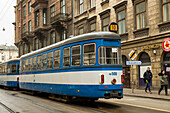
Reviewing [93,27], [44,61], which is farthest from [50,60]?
[93,27]

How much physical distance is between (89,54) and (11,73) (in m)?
14.6

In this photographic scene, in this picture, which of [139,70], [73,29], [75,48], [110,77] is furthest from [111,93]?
[73,29]

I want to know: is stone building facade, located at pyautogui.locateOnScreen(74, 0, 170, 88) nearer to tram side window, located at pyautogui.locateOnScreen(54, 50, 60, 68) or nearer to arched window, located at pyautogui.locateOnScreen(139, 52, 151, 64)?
arched window, located at pyautogui.locateOnScreen(139, 52, 151, 64)

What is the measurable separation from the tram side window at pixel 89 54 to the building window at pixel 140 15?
11.3 m

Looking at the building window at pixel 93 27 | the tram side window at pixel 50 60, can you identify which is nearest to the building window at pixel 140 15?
the building window at pixel 93 27

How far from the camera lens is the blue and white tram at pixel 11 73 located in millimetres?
22000

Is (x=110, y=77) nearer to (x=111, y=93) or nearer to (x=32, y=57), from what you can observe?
(x=111, y=93)

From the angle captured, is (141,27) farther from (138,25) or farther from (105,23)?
(105,23)

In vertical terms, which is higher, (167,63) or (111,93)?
(167,63)

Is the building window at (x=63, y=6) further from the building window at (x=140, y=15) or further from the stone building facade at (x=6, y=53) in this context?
the stone building facade at (x=6, y=53)

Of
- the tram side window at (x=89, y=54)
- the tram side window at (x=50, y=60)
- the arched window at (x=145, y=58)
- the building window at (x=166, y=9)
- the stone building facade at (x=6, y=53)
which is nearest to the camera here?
the tram side window at (x=89, y=54)

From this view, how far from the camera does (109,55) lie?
10.1m

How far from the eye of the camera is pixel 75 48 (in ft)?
35.7

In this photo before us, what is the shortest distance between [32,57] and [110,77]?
8007mm
